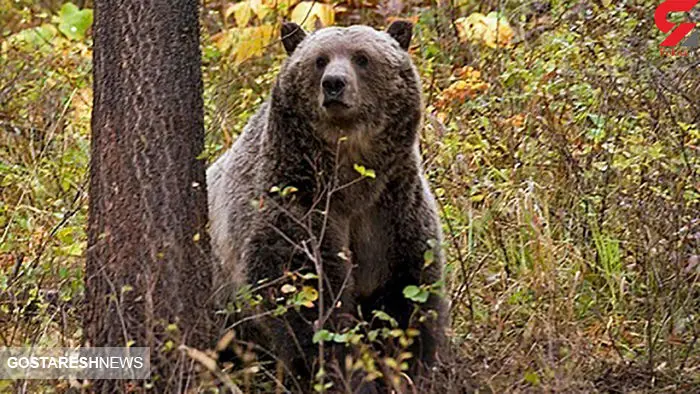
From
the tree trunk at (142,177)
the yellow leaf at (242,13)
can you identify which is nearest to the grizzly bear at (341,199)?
the tree trunk at (142,177)

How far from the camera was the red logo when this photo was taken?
6.82 metres

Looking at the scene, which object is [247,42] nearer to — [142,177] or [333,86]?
[333,86]

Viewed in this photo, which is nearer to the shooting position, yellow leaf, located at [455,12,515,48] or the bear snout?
the bear snout

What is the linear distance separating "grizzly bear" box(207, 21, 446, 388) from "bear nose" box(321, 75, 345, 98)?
0.02 m

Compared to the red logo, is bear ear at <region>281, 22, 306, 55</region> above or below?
above

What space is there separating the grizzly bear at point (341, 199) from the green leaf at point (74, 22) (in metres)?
3.92

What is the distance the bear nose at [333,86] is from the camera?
5137 millimetres

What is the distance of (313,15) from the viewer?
8.17m

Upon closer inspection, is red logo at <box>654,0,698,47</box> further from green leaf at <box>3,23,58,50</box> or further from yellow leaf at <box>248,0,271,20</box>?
green leaf at <box>3,23,58,50</box>

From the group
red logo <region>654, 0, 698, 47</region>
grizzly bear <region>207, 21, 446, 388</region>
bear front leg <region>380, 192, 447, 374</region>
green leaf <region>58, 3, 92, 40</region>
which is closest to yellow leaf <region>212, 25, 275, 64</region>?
green leaf <region>58, 3, 92, 40</region>

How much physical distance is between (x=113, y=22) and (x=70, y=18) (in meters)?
4.64

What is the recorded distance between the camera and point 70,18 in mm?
9242

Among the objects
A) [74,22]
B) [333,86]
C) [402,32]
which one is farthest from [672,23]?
[74,22]

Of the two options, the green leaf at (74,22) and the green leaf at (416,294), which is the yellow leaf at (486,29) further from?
the green leaf at (416,294)
